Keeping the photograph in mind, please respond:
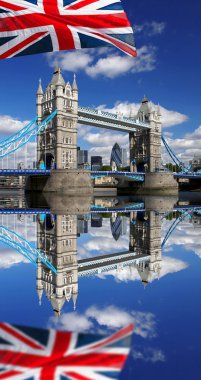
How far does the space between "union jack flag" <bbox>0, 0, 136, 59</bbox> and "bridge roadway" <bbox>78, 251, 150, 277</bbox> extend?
3.69m

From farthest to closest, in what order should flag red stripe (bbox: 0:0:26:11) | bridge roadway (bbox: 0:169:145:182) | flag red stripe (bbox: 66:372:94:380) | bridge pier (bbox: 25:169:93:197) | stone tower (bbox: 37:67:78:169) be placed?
1. stone tower (bbox: 37:67:78:169)
2. bridge roadway (bbox: 0:169:145:182)
3. bridge pier (bbox: 25:169:93:197)
4. flag red stripe (bbox: 0:0:26:11)
5. flag red stripe (bbox: 66:372:94:380)

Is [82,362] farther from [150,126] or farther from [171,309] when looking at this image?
[150,126]

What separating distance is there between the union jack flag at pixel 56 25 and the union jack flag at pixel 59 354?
→ 16.6ft

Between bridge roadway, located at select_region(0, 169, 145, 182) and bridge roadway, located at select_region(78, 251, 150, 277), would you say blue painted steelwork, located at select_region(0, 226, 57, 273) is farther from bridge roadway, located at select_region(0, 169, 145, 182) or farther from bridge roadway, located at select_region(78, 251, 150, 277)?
bridge roadway, located at select_region(0, 169, 145, 182)

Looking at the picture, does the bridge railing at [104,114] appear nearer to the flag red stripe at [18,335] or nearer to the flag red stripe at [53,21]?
the flag red stripe at [53,21]

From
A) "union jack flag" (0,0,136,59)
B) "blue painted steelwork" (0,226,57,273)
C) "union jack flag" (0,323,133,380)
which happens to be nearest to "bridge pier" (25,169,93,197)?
"blue painted steelwork" (0,226,57,273)

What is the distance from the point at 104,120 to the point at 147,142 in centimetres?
1115

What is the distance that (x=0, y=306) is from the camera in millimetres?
3277

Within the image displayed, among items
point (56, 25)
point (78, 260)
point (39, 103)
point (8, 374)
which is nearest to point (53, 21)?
point (56, 25)

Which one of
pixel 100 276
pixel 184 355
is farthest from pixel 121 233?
pixel 184 355

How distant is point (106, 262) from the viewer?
5508 millimetres

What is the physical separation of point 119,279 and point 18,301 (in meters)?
1.56

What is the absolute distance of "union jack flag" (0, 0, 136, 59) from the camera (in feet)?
19.7

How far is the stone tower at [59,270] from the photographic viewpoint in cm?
363
